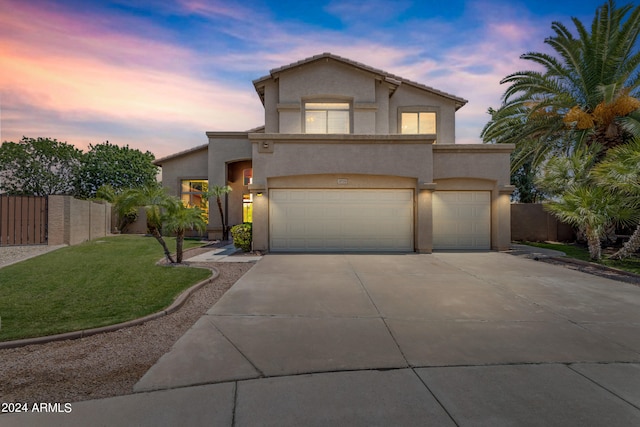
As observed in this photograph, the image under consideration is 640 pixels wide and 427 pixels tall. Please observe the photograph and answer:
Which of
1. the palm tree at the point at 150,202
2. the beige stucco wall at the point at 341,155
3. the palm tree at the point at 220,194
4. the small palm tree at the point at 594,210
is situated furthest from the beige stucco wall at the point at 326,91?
the small palm tree at the point at 594,210

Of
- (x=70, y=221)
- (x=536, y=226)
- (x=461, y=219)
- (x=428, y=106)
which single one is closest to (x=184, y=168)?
(x=70, y=221)

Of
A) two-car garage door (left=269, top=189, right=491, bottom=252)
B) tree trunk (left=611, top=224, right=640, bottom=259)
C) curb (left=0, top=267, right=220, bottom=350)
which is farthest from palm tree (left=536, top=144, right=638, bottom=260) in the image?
curb (left=0, top=267, right=220, bottom=350)

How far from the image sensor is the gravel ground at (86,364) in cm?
323

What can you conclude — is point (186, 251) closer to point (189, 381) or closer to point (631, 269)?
point (189, 381)

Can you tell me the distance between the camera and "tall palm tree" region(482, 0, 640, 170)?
14055 mm

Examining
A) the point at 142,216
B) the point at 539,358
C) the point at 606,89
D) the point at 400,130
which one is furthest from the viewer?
the point at 142,216

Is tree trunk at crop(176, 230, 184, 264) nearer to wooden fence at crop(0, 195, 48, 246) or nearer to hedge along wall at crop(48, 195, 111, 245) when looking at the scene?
hedge along wall at crop(48, 195, 111, 245)

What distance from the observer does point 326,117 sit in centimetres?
1689

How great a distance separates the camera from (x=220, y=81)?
18.8 metres

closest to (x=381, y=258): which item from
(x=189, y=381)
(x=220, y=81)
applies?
(x=189, y=381)

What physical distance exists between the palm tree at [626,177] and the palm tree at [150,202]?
1482 cm

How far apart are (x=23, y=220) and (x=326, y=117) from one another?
14.7 m

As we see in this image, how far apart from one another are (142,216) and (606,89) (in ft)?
91.4

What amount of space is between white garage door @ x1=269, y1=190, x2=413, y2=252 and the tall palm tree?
31.2ft
